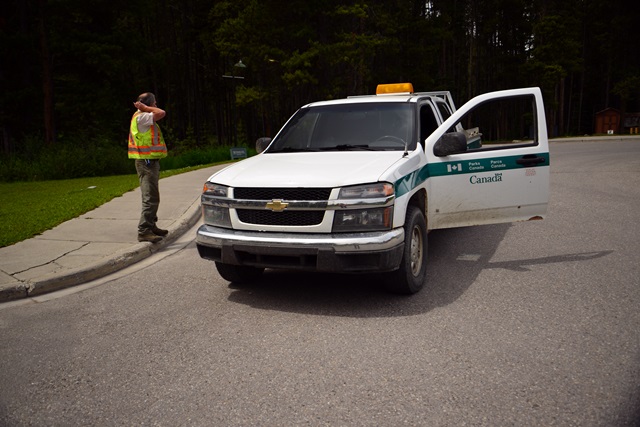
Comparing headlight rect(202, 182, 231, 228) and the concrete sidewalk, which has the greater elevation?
headlight rect(202, 182, 231, 228)

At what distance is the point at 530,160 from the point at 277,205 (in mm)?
2936

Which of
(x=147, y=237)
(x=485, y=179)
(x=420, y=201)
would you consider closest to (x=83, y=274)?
(x=147, y=237)

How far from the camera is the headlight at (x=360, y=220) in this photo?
4656 mm

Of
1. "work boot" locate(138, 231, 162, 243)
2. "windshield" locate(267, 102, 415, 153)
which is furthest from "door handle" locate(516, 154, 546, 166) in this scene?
"work boot" locate(138, 231, 162, 243)

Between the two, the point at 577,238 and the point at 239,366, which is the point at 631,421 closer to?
the point at 239,366

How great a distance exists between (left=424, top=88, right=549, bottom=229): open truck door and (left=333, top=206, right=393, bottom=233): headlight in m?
1.23

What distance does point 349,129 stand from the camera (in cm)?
625

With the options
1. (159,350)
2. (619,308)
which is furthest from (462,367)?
(159,350)

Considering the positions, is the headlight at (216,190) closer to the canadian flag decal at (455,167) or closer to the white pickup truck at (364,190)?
the white pickup truck at (364,190)

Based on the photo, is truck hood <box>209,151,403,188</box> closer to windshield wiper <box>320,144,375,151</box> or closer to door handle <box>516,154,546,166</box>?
windshield wiper <box>320,144,375,151</box>

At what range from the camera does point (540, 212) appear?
605 cm

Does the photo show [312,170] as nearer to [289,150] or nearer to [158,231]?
[289,150]

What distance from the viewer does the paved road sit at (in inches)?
126

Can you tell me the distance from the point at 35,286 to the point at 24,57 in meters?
29.0
